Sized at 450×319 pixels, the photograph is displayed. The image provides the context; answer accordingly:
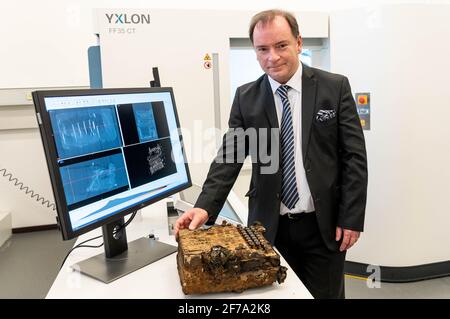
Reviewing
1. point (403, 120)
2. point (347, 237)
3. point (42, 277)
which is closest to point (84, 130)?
point (347, 237)

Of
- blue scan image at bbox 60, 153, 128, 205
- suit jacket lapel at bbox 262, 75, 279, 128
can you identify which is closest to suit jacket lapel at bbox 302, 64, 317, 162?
suit jacket lapel at bbox 262, 75, 279, 128

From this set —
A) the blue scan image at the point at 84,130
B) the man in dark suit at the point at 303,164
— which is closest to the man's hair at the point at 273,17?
the man in dark suit at the point at 303,164

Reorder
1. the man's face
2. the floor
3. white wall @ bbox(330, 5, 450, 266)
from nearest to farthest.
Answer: the man's face
white wall @ bbox(330, 5, 450, 266)
the floor

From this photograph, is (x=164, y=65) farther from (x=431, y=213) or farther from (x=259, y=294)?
(x=431, y=213)

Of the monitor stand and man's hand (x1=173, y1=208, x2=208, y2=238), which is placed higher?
man's hand (x1=173, y1=208, x2=208, y2=238)

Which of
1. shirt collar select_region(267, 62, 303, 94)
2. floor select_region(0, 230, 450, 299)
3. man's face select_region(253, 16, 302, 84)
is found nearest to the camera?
man's face select_region(253, 16, 302, 84)

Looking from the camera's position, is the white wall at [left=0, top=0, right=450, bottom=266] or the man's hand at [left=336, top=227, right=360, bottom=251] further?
the white wall at [left=0, top=0, right=450, bottom=266]

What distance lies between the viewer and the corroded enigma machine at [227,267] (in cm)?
83

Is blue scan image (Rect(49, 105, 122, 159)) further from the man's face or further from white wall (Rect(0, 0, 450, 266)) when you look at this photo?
white wall (Rect(0, 0, 450, 266))

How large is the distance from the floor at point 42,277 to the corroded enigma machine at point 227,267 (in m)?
1.70

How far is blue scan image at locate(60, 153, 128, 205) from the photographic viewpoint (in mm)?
887

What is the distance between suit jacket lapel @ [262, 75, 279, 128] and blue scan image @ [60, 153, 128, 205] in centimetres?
57

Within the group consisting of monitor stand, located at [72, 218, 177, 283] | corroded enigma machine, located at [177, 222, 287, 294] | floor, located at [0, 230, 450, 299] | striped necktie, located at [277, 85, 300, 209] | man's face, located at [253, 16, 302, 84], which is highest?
man's face, located at [253, 16, 302, 84]

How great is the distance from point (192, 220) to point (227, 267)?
30cm
